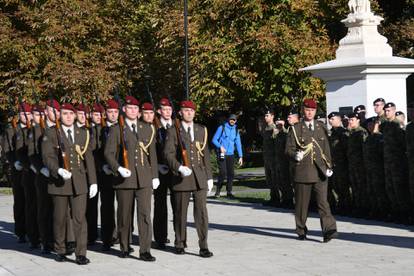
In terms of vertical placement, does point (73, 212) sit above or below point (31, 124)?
below

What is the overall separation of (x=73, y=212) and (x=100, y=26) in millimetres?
18354

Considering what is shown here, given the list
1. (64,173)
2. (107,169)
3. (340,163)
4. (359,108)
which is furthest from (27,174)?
(359,108)

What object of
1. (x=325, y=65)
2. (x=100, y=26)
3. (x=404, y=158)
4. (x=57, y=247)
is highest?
(x=100, y=26)

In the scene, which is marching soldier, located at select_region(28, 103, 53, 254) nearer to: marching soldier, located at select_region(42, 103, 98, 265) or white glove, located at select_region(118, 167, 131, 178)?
marching soldier, located at select_region(42, 103, 98, 265)

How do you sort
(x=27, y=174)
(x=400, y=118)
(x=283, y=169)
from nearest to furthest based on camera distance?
(x=27, y=174) < (x=400, y=118) < (x=283, y=169)

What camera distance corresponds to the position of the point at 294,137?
44.3 ft

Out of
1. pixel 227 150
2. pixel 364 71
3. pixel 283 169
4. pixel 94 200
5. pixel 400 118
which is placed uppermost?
pixel 364 71

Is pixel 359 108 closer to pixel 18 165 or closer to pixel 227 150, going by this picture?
pixel 227 150

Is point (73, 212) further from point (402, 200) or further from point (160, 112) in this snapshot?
point (402, 200)

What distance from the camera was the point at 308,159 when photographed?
1338 cm

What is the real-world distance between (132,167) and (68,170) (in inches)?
32.9

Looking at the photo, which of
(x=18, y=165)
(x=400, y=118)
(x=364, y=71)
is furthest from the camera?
(x=364, y=71)

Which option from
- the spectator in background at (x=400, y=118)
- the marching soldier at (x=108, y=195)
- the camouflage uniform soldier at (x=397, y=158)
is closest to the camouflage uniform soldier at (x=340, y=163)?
the spectator in background at (x=400, y=118)

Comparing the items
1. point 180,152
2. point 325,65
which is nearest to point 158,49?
point 325,65
